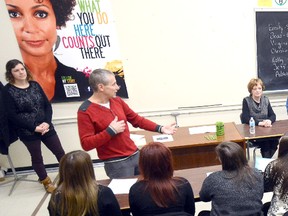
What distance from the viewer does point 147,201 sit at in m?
1.56

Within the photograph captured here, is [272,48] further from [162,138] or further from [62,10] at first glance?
[62,10]

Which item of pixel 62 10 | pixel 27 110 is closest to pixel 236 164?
pixel 27 110

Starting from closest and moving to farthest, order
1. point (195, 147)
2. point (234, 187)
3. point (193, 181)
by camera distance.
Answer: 1. point (234, 187)
2. point (193, 181)
3. point (195, 147)

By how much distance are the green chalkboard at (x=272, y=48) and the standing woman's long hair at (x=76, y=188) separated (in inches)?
126

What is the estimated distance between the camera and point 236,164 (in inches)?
64.6

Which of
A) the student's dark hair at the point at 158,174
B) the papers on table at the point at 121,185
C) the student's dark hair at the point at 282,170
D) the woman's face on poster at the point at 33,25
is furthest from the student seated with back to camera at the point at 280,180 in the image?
the woman's face on poster at the point at 33,25

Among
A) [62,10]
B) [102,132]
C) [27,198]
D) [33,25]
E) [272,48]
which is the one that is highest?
[62,10]

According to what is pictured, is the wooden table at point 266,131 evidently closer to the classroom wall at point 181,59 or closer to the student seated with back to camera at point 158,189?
the classroom wall at point 181,59

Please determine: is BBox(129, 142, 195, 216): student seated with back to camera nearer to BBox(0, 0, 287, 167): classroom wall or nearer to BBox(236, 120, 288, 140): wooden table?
BBox(236, 120, 288, 140): wooden table

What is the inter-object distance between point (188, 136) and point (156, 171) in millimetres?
1514

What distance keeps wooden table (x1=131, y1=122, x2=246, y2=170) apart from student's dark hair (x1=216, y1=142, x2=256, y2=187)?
43.9 inches

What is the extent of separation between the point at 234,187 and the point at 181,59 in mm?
2515

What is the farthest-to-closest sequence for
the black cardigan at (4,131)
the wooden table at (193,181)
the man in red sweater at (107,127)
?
the black cardigan at (4,131) < the man in red sweater at (107,127) < the wooden table at (193,181)

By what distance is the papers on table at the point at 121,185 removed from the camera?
2.00 meters
